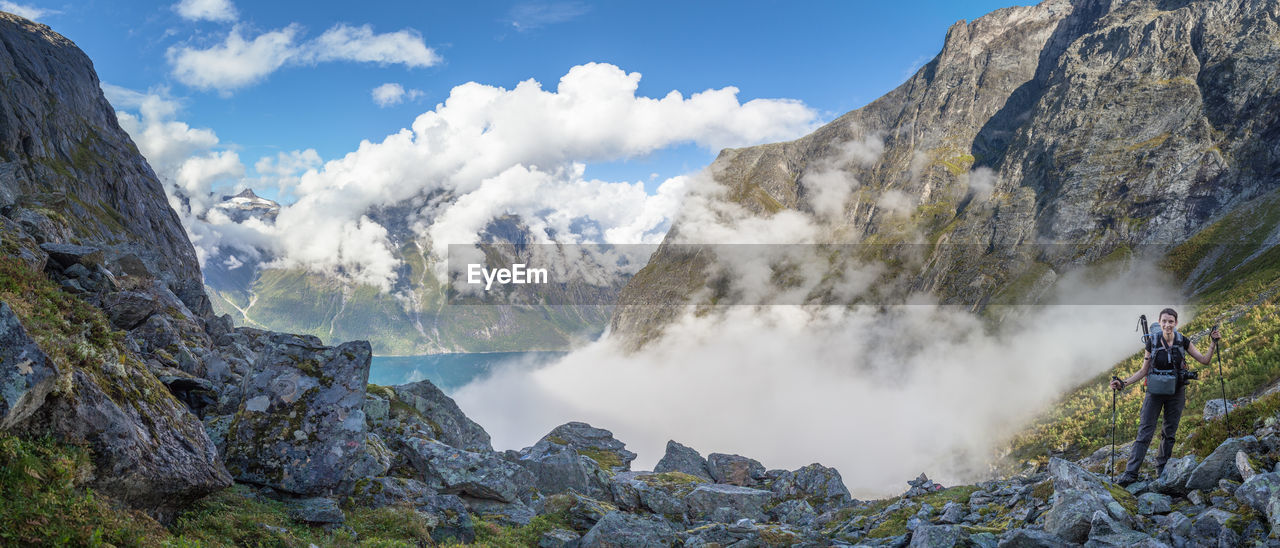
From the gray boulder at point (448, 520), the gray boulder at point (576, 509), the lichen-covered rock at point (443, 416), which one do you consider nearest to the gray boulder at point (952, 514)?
the gray boulder at point (576, 509)

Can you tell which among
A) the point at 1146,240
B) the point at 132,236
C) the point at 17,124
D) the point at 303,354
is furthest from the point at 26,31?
the point at 1146,240

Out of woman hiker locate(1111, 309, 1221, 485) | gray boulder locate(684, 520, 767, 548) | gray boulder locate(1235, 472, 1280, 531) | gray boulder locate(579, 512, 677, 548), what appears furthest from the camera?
gray boulder locate(684, 520, 767, 548)

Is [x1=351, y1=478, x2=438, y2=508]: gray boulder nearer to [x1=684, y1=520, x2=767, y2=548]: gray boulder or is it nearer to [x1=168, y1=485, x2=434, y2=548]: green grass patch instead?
[x1=168, y1=485, x2=434, y2=548]: green grass patch

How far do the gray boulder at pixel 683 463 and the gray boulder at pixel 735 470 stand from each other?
0.73 meters

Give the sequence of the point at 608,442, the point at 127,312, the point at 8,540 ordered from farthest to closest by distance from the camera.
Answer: the point at 608,442 → the point at 127,312 → the point at 8,540

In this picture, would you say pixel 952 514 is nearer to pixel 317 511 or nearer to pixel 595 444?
pixel 317 511

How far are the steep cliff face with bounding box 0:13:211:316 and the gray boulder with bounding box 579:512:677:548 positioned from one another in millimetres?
67663

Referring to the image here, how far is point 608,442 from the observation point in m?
66.4

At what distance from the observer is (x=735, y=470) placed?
4956 cm

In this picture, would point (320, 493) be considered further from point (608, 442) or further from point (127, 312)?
point (608, 442)

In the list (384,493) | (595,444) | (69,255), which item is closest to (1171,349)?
(384,493)

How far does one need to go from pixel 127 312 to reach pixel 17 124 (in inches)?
4393

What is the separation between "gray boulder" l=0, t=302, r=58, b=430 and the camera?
7.51m

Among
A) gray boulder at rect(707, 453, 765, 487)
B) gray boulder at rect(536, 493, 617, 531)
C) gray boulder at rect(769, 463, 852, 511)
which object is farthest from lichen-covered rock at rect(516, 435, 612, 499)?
gray boulder at rect(707, 453, 765, 487)
